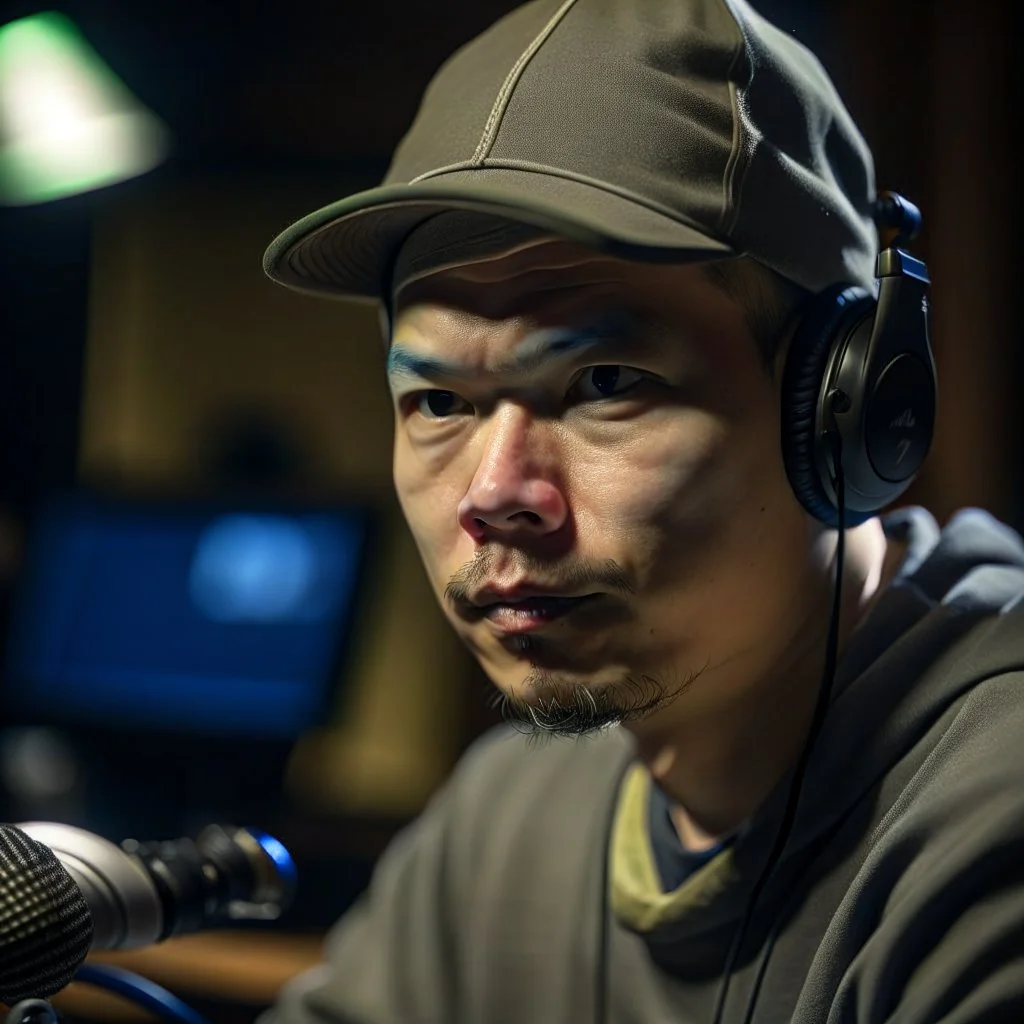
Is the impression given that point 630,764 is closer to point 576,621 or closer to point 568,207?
point 576,621

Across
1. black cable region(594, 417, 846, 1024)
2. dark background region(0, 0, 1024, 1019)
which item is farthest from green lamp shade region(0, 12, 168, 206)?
black cable region(594, 417, 846, 1024)

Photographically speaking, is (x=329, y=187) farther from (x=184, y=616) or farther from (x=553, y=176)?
(x=553, y=176)

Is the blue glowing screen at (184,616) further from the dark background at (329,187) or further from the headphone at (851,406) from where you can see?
the headphone at (851,406)

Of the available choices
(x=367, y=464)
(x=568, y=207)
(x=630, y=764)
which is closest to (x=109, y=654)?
(x=367, y=464)

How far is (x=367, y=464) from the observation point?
1975mm

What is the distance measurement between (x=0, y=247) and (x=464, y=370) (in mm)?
1243

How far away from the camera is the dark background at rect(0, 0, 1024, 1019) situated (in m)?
1.48

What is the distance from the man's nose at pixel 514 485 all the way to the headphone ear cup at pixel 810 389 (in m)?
0.15

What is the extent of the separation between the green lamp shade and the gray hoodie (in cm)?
95

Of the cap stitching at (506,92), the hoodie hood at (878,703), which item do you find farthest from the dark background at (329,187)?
the hoodie hood at (878,703)

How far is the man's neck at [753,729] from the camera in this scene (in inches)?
34.0

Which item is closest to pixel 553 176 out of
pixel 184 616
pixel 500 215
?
pixel 500 215

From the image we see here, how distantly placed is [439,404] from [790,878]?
1.26ft

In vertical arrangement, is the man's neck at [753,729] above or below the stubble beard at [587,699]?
below
